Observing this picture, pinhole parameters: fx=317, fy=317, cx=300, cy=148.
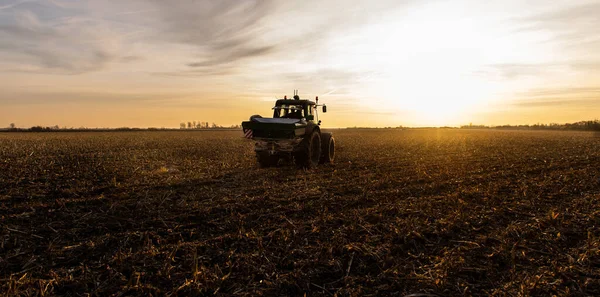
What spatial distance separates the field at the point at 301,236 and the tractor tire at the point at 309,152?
2.47 metres

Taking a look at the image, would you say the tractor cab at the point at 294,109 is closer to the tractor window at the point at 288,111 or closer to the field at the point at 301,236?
the tractor window at the point at 288,111

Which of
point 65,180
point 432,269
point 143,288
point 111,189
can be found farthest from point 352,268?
point 65,180

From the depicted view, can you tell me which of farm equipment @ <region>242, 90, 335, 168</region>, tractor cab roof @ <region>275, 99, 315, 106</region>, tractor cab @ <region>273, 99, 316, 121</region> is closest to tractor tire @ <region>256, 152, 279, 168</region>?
farm equipment @ <region>242, 90, 335, 168</region>

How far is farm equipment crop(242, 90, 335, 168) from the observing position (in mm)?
11727

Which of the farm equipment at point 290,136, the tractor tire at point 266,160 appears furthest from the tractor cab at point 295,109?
the tractor tire at point 266,160

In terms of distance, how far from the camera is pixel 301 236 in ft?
17.3

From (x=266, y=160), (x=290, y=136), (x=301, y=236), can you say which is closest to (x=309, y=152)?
(x=290, y=136)

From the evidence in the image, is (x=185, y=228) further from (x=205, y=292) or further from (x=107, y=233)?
(x=205, y=292)

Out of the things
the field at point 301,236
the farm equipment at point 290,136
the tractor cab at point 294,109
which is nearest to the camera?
the field at point 301,236

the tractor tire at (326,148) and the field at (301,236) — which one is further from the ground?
the tractor tire at (326,148)

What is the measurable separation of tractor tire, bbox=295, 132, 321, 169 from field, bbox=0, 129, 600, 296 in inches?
97.3

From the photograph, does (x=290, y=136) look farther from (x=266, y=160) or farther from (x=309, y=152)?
(x=266, y=160)

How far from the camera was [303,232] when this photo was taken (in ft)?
17.9

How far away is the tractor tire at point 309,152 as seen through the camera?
12.3m
